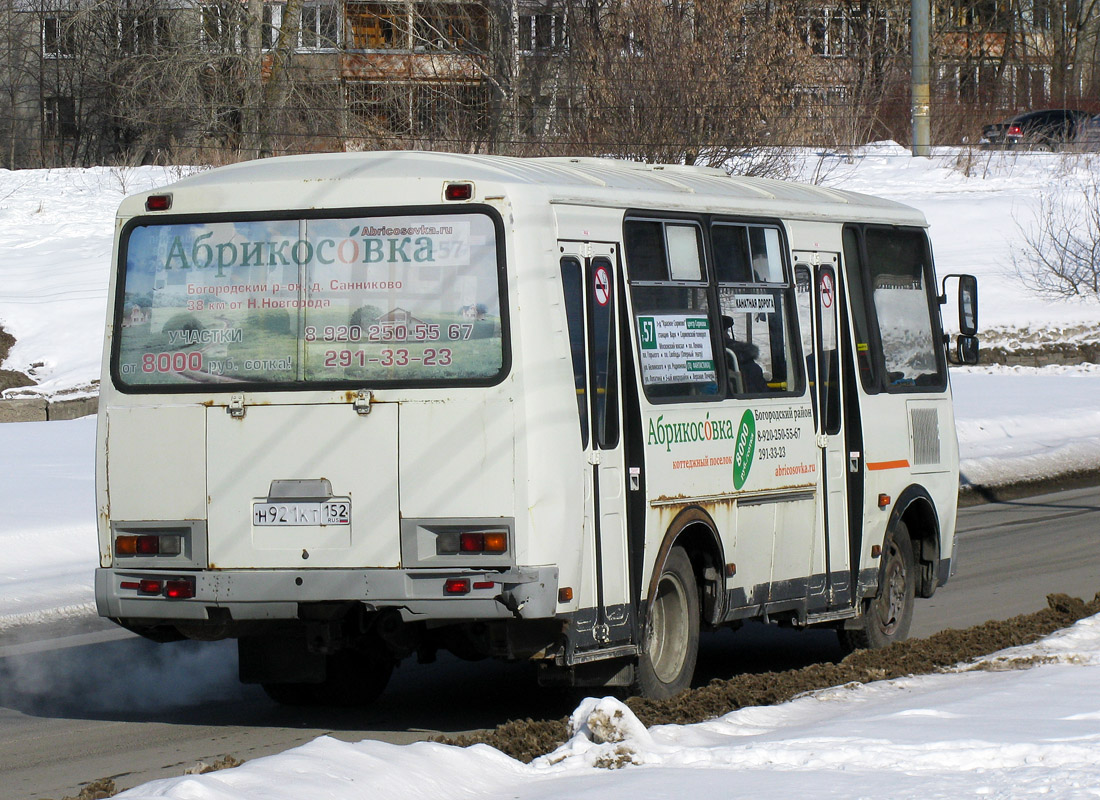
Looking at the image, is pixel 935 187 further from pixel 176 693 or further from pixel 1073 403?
pixel 176 693

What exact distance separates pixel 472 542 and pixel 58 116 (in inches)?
1913

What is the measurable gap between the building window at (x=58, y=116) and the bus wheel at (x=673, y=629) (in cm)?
4456

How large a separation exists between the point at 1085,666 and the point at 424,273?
3617 millimetres

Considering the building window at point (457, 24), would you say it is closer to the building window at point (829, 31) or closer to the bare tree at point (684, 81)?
the bare tree at point (684, 81)

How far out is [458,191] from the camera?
759cm

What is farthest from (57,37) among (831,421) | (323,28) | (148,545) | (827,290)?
(148,545)

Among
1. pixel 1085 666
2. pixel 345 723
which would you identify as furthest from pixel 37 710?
pixel 1085 666

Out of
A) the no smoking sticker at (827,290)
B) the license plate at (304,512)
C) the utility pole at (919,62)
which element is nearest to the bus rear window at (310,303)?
the license plate at (304,512)

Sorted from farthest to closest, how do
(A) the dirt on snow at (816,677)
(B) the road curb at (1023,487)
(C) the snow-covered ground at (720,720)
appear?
(B) the road curb at (1023,487) < (A) the dirt on snow at (816,677) < (C) the snow-covered ground at (720,720)

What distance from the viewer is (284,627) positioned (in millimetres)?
7906

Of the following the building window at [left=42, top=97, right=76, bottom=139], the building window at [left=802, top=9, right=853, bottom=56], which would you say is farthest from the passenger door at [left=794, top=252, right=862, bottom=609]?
the building window at [left=42, top=97, right=76, bottom=139]

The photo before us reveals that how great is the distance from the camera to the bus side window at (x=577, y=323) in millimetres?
7758

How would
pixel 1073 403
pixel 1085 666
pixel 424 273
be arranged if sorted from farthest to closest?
pixel 1073 403 < pixel 1085 666 < pixel 424 273

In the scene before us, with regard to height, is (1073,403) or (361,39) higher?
(361,39)
